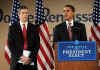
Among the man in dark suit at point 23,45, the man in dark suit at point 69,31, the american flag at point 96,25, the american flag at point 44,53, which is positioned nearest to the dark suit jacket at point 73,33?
the man in dark suit at point 69,31

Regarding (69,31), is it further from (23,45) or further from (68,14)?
(23,45)

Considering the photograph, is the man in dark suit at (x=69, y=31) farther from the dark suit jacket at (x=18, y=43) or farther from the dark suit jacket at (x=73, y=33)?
the dark suit jacket at (x=18, y=43)

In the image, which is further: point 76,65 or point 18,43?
point 18,43

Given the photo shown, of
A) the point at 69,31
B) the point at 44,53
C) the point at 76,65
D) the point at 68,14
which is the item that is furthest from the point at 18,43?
A: the point at 44,53

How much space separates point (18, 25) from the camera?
3723 mm

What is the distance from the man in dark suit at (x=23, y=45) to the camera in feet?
11.7

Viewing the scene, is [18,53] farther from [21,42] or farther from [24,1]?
[24,1]

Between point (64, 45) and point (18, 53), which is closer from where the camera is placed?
point (64, 45)

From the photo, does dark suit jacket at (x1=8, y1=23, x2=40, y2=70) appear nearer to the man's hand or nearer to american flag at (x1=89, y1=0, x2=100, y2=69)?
the man's hand

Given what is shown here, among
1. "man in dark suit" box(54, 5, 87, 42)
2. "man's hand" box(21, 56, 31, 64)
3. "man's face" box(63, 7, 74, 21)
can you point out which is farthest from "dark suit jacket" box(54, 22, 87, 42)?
"man's hand" box(21, 56, 31, 64)

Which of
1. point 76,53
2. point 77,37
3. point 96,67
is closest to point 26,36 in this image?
point 77,37

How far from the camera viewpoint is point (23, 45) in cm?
360

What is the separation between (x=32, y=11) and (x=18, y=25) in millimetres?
3377

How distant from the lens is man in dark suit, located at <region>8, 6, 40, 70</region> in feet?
11.7
